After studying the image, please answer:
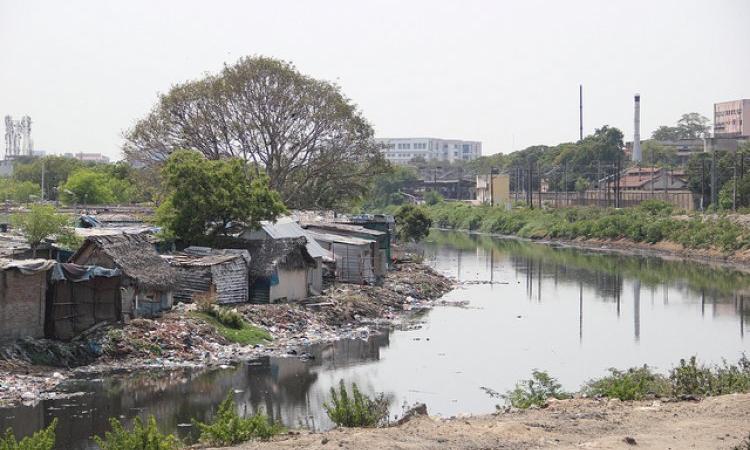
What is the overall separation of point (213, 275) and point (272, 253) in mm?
2566

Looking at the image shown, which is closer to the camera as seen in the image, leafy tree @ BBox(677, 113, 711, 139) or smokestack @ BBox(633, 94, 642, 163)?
smokestack @ BBox(633, 94, 642, 163)

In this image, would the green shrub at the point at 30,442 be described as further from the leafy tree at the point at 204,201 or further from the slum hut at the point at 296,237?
the slum hut at the point at 296,237

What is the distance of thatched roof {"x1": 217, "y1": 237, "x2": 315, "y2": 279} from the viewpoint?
2753cm

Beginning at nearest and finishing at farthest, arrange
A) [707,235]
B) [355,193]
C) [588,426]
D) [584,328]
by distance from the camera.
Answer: [588,426] < [584,328] < [355,193] < [707,235]

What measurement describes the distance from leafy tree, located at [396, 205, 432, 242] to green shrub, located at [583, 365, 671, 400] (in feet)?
128

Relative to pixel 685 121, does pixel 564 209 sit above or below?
below

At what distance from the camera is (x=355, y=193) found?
49.3 m

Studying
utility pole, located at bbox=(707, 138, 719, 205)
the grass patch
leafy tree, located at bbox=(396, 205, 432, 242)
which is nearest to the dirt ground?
the grass patch

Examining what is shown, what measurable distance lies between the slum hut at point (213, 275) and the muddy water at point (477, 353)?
139 inches

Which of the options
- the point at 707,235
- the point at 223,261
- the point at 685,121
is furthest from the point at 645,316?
the point at 685,121

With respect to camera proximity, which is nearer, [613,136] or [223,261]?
[223,261]

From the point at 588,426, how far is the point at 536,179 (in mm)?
92106

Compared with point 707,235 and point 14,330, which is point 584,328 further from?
point 707,235

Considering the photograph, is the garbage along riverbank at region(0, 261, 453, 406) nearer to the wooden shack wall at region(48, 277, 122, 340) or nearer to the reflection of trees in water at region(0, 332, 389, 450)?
the wooden shack wall at region(48, 277, 122, 340)
